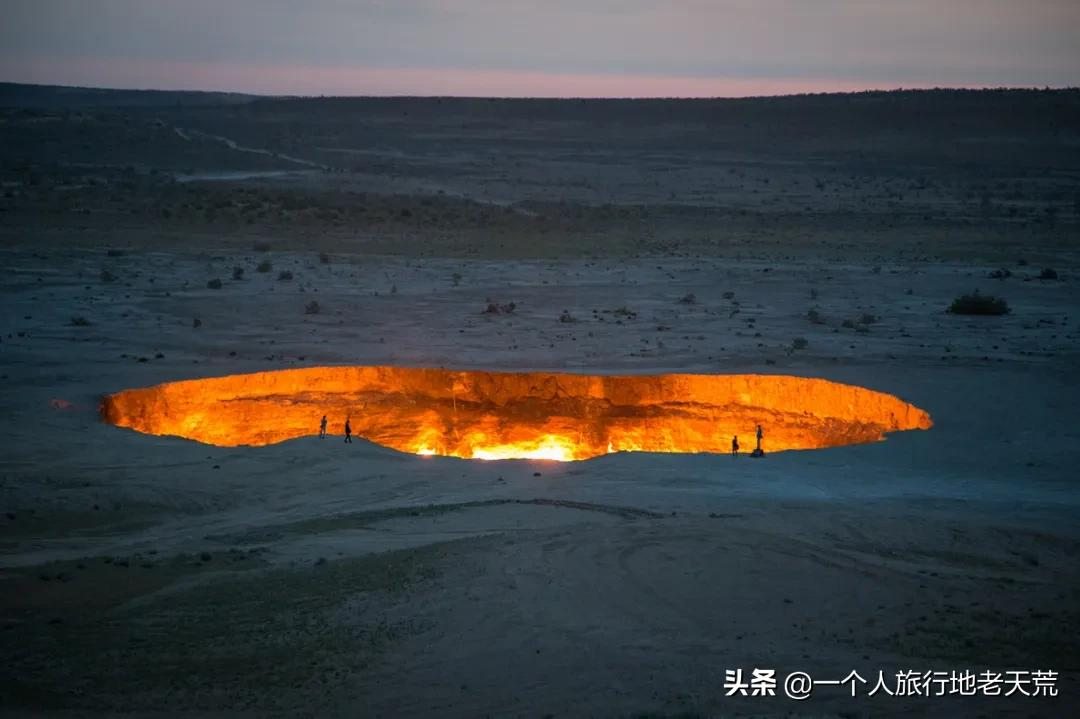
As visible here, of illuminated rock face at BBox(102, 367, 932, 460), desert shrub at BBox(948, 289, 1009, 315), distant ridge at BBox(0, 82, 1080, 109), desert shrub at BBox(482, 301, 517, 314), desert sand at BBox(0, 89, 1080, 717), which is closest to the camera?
desert sand at BBox(0, 89, 1080, 717)

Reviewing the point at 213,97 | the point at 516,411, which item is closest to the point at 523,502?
the point at 516,411

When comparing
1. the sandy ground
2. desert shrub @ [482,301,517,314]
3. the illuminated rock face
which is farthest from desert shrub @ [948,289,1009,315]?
desert shrub @ [482,301,517,314]

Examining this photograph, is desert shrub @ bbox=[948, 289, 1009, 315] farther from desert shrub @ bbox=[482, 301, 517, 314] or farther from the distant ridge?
the distant ridge

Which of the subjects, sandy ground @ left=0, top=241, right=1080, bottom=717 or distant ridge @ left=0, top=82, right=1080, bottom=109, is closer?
sandy ground @ left=0, top=241, right=1080, bottom=717

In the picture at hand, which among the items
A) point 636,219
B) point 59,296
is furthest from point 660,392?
point 636,219

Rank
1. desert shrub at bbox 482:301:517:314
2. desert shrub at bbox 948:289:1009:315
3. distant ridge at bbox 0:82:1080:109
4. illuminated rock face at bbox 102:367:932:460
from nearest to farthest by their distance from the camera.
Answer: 1. illuminated rock face at bbox 102:367:932:460
2. desert shrub at bbox 948:289:1009:315
3. desert shrub at bbox 482:301:517:314
4. distant ridge at bbox 0:82:1080:109

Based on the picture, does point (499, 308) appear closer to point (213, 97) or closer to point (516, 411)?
point (516, 411)
